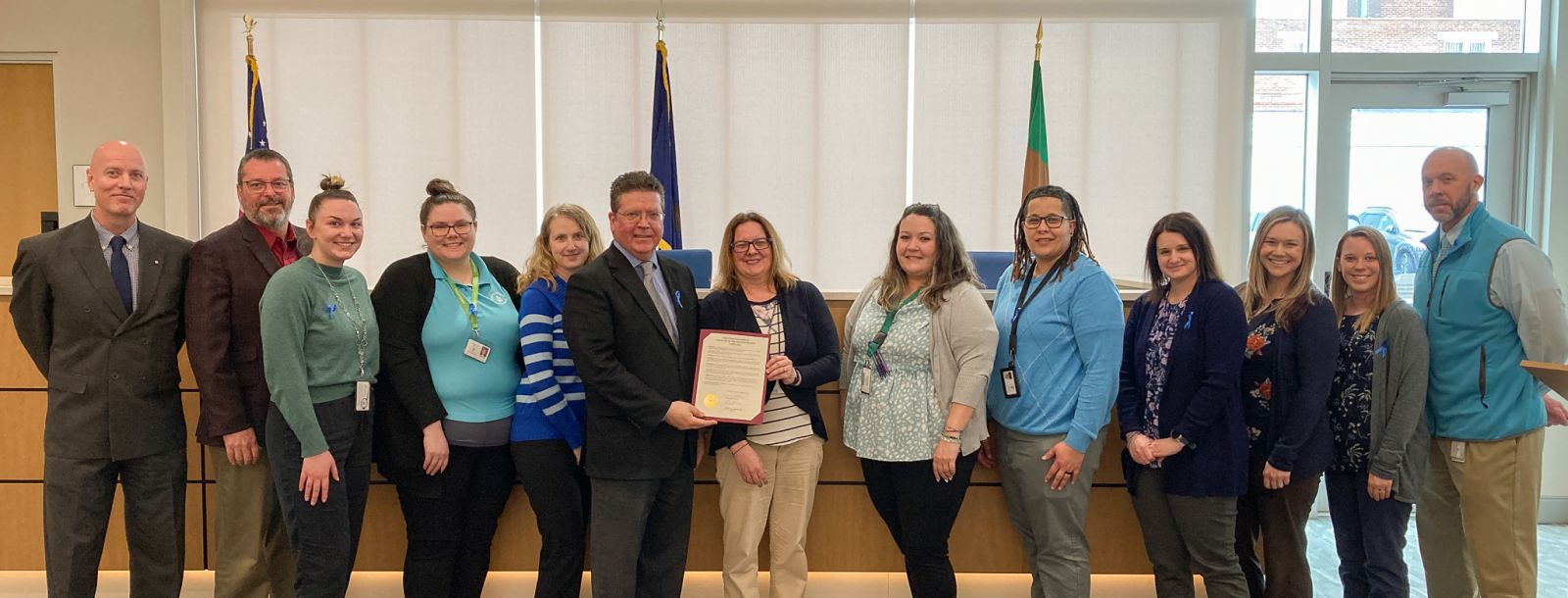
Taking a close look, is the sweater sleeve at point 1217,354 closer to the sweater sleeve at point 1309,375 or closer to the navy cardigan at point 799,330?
the sweater sleeve at point 1309,375

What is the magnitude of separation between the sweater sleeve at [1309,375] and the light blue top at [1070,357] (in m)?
0.56

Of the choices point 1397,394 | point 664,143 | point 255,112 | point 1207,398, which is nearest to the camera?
point 1207,398

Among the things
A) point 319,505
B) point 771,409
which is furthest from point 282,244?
point 771,409

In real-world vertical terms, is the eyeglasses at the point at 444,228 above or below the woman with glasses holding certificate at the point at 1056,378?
above

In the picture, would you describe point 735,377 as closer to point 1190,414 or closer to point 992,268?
point 1190,414

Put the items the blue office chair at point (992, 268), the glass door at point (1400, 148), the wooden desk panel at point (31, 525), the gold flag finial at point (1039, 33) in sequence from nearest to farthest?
the wooden desk panel at point (31, 525) → the blue office chair at point (992, 268) → the glass door at point (1400, 148) → the gold flag finial at point (1039, 33)

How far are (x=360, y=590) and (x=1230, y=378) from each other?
307 centimetres

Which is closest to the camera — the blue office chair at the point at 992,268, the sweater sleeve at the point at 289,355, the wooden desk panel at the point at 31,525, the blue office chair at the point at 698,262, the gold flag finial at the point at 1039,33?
the sweater sleeve at the point at 289,355

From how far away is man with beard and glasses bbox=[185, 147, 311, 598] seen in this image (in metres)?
2.50

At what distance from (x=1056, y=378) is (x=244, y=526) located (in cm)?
263

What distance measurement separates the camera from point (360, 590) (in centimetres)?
309

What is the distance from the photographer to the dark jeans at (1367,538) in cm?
261

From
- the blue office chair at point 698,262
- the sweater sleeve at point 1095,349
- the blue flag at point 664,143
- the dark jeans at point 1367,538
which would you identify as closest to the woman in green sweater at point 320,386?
the blue office chair at point 698,262

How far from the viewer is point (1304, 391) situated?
8.22 ft
